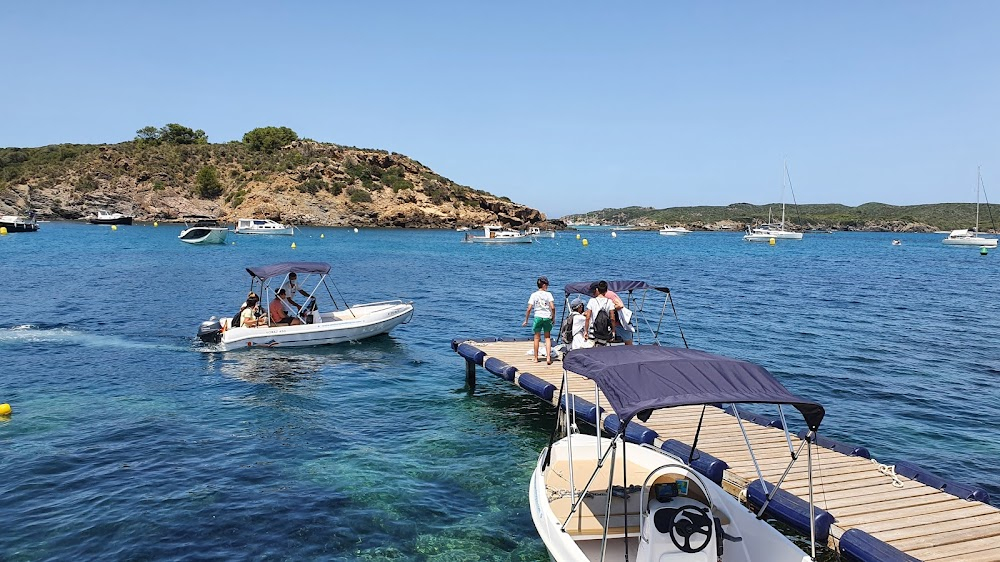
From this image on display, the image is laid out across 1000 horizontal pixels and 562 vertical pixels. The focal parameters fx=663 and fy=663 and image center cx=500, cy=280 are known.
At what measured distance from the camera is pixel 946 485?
9.62 meters

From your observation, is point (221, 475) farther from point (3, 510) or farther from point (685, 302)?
point (685, 302)

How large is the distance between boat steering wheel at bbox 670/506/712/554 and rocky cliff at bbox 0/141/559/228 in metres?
117

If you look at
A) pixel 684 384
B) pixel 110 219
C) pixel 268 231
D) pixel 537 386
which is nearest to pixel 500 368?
pixel 537 386

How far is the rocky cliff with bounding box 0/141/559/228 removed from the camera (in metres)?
118

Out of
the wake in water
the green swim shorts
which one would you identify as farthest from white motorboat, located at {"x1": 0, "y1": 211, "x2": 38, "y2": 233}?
the green swim shorts

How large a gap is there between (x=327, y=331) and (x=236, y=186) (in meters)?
110

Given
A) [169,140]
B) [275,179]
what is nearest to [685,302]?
[275,179]

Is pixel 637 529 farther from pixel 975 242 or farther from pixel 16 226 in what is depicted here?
pixel 975 242

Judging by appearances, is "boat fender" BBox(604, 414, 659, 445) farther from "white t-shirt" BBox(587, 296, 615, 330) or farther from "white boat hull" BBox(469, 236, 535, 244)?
"white boat hull" BBox(469, 236, 535, 244)

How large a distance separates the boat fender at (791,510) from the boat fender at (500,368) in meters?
7.54

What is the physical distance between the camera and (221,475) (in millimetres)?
11992

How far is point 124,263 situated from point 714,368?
54965 millimetres

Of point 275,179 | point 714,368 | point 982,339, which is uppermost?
point 275,179

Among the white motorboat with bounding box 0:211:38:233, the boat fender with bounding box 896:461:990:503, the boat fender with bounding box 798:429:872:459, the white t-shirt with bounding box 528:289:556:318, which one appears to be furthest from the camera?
the white motorboat with bounding box 0:211:38:233
